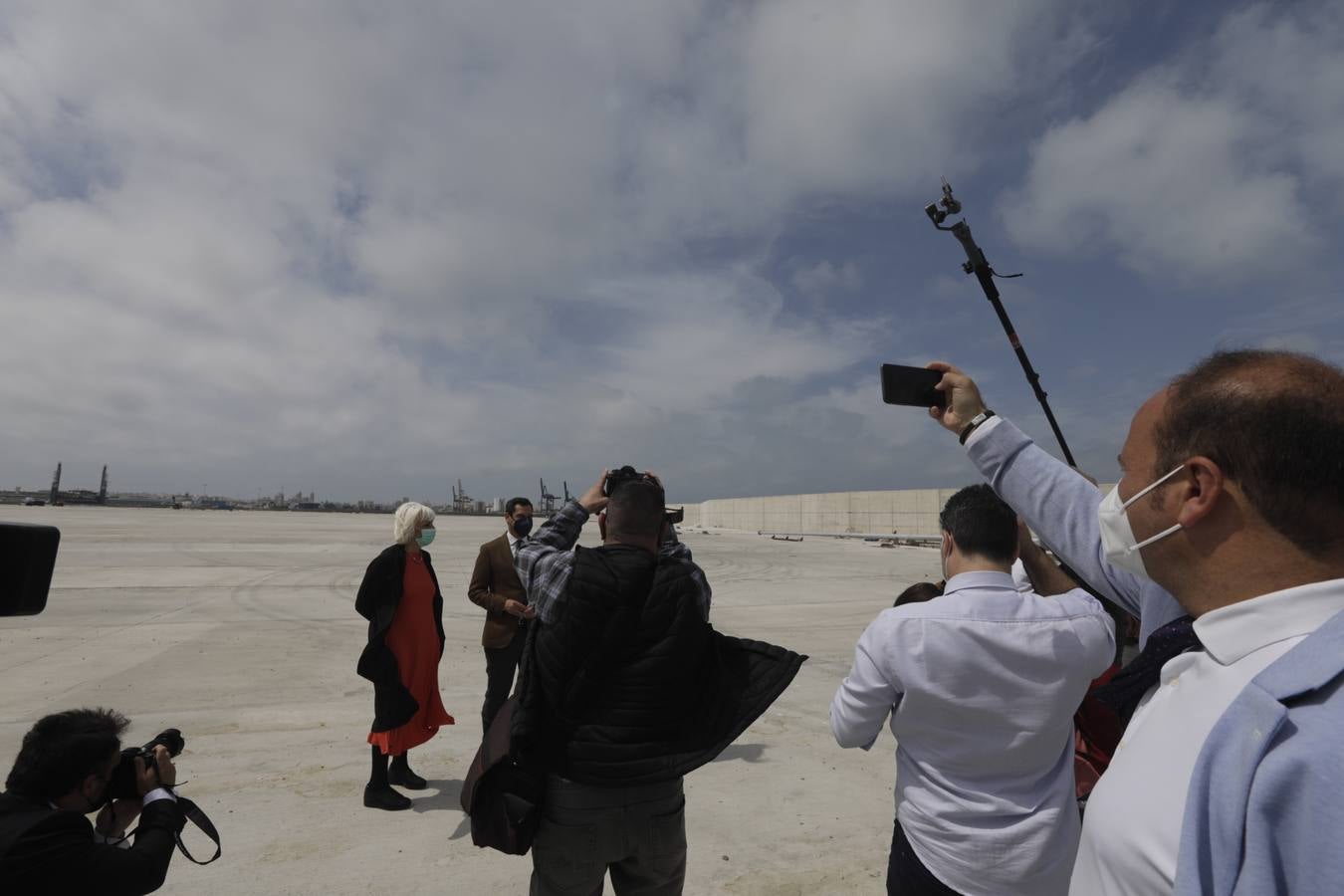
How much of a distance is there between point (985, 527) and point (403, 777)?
13.9 feet

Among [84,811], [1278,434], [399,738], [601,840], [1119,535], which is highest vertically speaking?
[1278,434]

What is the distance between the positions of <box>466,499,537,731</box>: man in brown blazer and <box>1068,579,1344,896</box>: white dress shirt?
4.30 meters

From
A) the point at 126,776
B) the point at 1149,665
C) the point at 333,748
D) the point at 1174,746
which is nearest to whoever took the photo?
the point at 1174,746

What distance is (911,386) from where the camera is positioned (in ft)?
6.64

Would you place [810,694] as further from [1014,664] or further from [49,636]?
[49,636]

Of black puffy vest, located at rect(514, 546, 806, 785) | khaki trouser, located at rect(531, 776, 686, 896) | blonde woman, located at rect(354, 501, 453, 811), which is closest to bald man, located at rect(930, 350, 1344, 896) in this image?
black puffy vest, located at rect(514, 546, 806, 785)

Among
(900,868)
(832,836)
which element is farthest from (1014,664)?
(832,836)

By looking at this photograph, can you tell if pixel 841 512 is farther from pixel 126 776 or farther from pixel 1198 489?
pixel 1198 489

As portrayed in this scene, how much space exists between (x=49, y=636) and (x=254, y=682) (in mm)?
4014

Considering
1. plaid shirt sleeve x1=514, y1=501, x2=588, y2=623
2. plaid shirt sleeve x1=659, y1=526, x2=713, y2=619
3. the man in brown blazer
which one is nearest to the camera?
plaid shirt sleeve x1=514, y1=501, x2=588, y2=623

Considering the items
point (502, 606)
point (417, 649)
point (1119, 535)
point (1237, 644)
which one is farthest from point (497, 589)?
point (1237, 644)

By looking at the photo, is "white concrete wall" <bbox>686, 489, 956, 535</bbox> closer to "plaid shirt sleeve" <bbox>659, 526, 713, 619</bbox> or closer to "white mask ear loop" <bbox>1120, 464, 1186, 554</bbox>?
"plaid shirt sleeve" <bbox>659, 526, 713, 619</bbox>

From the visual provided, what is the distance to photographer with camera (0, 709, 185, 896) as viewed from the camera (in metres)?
1.98

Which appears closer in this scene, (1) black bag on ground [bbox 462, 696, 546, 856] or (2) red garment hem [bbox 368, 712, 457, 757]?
(1) black bag on ground [bbox 462, 696, 546, 856]
